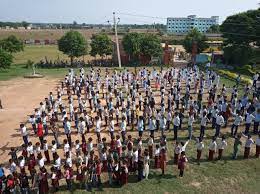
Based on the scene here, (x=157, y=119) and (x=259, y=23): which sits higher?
(x=259, y=23)

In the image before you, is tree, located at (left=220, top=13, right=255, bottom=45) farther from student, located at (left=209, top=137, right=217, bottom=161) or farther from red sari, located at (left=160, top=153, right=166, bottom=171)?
red sari, located at (left=160, top=153, right=166, bottom=171)

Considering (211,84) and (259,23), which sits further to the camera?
(259,23)

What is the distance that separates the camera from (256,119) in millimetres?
14781

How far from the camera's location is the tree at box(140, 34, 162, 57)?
1368 inches

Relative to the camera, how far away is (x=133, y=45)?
1374 inches

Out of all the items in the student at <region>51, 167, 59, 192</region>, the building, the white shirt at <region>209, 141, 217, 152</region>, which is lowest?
the student at <region>51, 167, 59, 192</region>

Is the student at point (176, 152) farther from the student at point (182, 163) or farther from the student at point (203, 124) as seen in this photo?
the student at point (203, 124)

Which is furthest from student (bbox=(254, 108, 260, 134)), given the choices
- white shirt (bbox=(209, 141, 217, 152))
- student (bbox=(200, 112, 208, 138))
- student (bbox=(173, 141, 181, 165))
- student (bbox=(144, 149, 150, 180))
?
student (bbox=(144, 149, 150, 180))

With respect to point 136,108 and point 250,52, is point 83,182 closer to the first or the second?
point 136,108

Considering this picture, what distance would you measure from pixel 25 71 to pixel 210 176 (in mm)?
26766

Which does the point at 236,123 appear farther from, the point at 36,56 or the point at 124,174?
the point at 36,56

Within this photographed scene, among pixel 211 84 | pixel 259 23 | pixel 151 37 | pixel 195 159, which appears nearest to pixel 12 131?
pixel 195 159

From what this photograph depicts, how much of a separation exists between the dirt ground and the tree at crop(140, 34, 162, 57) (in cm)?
1108

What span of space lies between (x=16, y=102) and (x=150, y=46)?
687 inches
